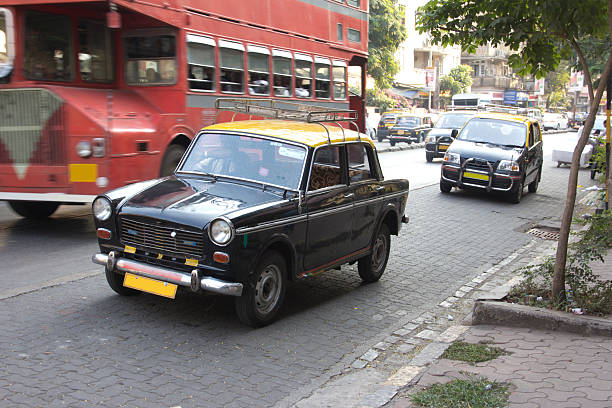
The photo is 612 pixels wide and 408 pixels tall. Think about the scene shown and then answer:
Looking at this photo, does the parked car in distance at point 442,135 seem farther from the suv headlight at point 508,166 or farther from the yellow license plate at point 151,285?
the yellow license plate at point 151,285

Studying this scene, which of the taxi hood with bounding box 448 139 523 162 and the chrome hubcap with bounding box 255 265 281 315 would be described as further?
the taxi hood with bounding box 448 139 523 162

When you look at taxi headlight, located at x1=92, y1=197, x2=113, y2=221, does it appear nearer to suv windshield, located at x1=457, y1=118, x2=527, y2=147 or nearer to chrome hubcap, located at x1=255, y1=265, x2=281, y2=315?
chrome hubcap, located at x1=255, y1=265, x2=281, y2=315

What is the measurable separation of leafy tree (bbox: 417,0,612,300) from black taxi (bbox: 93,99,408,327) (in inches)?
68.5

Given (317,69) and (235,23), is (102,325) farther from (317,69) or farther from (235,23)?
(317,69)

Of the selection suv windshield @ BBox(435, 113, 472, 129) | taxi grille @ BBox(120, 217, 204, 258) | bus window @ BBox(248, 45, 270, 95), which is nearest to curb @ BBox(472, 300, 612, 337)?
taxi grille @ BBox(120, 217, 204, 258)

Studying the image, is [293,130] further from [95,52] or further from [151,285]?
[95,52]

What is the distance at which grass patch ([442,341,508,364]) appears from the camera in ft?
16.8

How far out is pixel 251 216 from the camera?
5.44m

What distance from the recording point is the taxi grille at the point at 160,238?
5383 mm

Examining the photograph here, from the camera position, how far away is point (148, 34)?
36.1ft

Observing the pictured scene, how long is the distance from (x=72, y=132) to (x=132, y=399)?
5635mm

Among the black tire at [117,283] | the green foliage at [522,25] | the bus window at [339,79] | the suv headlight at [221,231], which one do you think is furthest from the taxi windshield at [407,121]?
the suv headlight at [221,231]

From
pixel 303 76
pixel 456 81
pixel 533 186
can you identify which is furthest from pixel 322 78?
pixel 456 81

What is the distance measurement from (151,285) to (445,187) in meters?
11.5
